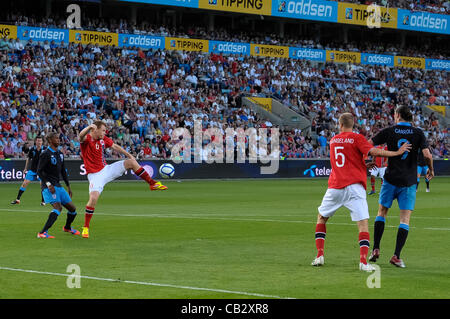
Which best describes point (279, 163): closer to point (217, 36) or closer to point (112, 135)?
point (112, 135)

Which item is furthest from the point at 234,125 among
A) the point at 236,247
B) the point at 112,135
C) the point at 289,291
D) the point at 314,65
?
Result: the point at 289,291

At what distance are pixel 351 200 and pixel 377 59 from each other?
56019 millimetres

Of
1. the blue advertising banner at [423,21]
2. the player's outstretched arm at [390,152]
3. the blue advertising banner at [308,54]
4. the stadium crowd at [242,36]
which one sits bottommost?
the player's outstretched arm at [390,152]

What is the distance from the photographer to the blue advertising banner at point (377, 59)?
64.6m

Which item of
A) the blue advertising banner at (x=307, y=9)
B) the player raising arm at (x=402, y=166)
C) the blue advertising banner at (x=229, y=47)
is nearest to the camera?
the player raising arm at (x=402, y=166)

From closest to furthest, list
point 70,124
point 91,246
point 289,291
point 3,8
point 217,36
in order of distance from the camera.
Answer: point 289,291 < point 91,246 < point 70,124 < point 3,8 < point 217,36

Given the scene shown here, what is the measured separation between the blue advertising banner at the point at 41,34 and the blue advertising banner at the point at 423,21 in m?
30.0

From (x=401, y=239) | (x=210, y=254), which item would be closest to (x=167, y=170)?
(x=210, y=254)

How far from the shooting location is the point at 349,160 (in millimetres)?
11195

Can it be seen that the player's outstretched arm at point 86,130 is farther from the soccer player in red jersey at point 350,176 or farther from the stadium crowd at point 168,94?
the stadium crowd at point 168,94

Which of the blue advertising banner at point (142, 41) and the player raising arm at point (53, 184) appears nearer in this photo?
the player raising arm at point (53, 184)

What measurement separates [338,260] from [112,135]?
30042 mm

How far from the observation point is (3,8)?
49.9 metres

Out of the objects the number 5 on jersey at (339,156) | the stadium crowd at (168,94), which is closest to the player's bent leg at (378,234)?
the number 5 on jersey at (339,156)
